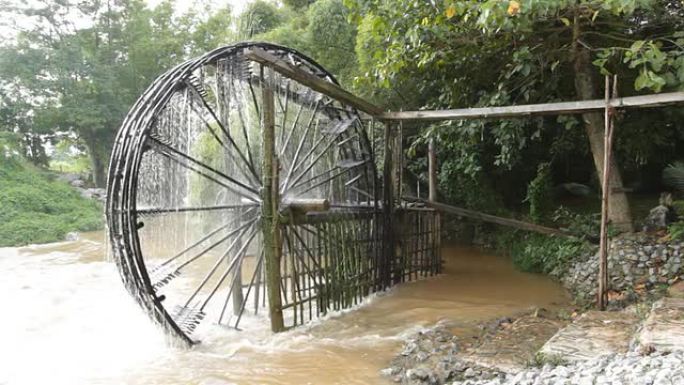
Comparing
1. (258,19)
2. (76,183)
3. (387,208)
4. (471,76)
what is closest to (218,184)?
(387,208)

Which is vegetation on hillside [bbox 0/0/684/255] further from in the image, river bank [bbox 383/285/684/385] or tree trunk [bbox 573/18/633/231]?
river bank [bbox 383/285/684/385]

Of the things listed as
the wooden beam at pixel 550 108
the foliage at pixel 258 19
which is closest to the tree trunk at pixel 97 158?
the foliage at pixel 258 19

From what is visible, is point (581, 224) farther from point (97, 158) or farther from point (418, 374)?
point (97, 158)

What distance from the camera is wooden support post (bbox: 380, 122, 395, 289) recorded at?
313 inches

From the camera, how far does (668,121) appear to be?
28.4 ft

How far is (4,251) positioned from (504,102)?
42.8ft

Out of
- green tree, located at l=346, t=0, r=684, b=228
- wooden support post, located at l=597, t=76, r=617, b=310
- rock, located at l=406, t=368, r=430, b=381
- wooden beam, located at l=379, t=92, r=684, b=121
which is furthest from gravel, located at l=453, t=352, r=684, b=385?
green tree, located at l=346, t=0, r=684, b=228

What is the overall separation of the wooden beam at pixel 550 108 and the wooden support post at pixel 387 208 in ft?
1.78

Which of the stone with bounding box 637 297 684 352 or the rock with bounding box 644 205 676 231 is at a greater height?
the rock with bounding box 644 205 676 231

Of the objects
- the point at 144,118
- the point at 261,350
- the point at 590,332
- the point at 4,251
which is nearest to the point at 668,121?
the point at 590,332

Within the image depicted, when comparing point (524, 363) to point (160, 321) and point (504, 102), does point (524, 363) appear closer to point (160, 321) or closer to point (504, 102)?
point (160, 321)

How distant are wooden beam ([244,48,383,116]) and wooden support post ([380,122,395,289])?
0.90 metres

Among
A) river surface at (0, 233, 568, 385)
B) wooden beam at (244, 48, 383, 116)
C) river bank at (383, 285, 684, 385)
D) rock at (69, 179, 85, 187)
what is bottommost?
river surface at (0, 233, 568, 385)

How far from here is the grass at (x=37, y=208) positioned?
1510cm
